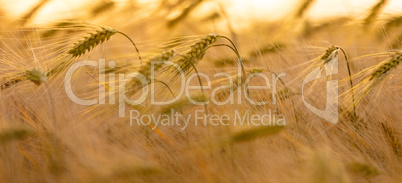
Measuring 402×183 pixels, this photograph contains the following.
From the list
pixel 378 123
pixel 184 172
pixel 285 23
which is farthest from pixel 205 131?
pixel 285 23

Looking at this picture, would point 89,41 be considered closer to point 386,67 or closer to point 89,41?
point 89,41

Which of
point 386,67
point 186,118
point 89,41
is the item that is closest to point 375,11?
point 386,67

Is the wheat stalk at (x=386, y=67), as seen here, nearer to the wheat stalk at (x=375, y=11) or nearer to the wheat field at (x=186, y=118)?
the wheat field at (x=186, y=118)

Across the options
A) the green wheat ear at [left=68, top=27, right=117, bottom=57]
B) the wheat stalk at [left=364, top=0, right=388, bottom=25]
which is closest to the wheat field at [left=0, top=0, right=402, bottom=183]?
the green wheat ear at [left=68, top=27, right=117, bottom=57]

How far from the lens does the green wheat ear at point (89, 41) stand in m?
1.19

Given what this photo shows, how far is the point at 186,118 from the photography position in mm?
1203

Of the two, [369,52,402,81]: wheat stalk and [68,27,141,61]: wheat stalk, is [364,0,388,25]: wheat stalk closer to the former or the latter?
[369,52,402,81]: wheat stalk

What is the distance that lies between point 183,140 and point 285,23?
4.13ft

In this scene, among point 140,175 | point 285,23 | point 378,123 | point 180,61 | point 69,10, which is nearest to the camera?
point 140,175

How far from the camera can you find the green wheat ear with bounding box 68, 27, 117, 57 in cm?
119

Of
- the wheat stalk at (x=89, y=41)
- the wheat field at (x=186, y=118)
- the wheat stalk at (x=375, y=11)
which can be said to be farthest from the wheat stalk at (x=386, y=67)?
the wheat stalk at (x=89, y=41)

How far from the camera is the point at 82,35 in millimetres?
1275

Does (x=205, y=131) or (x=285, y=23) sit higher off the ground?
(x=285, y=23)

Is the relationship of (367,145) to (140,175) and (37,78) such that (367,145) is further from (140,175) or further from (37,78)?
(37,78)
